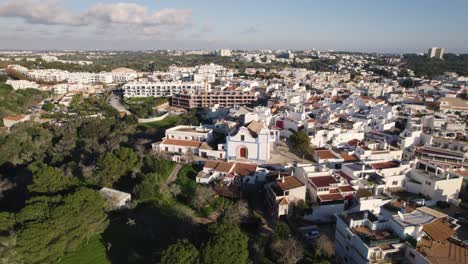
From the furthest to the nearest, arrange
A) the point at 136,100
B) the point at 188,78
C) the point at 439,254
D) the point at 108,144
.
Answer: the point at 188,78
the point at 136,100
the point at 108,144
the point at 439,254

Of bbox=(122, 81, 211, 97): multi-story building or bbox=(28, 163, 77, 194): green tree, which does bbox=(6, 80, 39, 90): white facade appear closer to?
bbox=(122, 81, 211, 97): multi-story building

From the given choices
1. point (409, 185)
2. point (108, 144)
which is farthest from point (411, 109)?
point (108, 144)

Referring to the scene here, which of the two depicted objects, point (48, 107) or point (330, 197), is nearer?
point (330, 197)

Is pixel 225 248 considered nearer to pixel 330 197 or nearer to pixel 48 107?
pixel 330 197

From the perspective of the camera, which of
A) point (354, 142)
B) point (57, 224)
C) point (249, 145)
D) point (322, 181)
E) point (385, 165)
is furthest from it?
point (354, 142)

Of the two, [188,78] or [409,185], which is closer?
[409,185]

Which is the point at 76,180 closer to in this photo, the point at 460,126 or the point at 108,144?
the point at 108,144

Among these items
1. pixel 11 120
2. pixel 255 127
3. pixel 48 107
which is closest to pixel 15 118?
pixel 11 120
